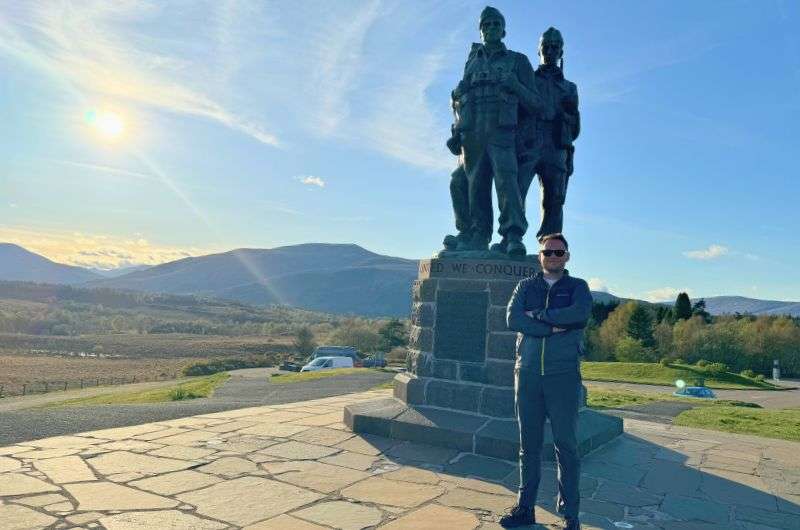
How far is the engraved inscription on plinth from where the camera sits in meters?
6.31

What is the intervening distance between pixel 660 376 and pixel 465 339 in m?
30.8

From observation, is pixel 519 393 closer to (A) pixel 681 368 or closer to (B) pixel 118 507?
(B) pixel 118 507

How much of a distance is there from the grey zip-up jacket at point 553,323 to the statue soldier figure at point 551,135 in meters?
3.71

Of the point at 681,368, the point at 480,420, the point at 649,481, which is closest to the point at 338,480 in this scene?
the point at 480,420

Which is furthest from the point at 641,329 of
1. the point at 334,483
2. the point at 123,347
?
the point at 123,347

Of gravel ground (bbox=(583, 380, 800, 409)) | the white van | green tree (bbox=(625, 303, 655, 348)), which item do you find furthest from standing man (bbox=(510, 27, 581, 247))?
green tree (bbox=(625, 303, 655, 348))

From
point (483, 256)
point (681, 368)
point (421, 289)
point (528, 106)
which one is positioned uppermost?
point (528, 106)

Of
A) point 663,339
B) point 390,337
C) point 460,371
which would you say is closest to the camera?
point 460,371

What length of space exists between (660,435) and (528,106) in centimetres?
457

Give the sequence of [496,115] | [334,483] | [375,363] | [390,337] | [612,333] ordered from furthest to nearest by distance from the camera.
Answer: [390,337] → [612,333] → [375,363] → [496,115] → [334,483]

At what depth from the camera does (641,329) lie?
155 ft

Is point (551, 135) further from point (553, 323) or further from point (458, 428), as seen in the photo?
point (553, 323)

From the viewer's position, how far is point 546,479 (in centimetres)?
480

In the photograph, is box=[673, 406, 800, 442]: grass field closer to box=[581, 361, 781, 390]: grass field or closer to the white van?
the white van
